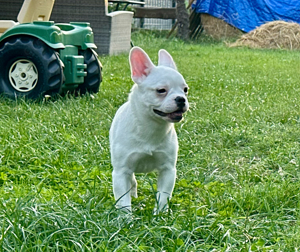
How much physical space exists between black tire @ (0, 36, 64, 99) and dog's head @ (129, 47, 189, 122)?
3148 millimetres

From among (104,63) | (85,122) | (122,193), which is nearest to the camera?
(122,193)

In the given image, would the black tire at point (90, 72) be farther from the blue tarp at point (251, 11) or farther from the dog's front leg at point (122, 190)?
the blue tarp at point (251, 11)

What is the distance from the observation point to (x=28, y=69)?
22.0ft

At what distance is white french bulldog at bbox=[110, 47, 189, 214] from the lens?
341cm

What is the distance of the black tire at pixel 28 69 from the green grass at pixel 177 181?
0.19 m

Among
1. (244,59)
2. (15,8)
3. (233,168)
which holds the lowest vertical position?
(244,59)

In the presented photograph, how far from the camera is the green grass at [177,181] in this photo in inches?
120

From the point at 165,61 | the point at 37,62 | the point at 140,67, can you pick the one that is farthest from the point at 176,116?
the point at 37,62

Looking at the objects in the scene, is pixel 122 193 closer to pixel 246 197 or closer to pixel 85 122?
pixel 246 197

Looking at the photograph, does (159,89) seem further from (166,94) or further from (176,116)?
(176,116)

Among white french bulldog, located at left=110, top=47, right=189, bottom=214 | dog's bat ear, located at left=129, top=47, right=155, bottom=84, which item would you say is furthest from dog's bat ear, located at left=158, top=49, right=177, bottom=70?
dog's bat ear, located at left=129, top=47, right=155, bottom=84

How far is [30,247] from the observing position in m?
2.79

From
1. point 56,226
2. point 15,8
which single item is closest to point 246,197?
point 56,226

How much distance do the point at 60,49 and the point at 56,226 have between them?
4.06m
